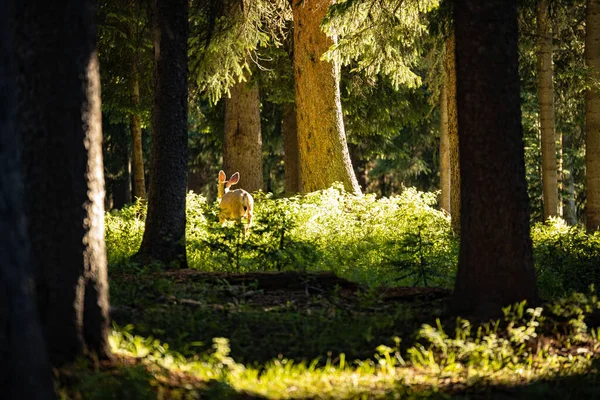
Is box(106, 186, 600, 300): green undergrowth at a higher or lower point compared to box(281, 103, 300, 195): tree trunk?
lower

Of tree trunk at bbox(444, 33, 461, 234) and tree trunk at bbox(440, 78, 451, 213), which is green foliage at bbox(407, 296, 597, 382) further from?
tree trunk at bbox(440, 78, 451, 213)

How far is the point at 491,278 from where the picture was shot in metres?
7.53

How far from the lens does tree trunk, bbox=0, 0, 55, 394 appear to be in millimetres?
4551

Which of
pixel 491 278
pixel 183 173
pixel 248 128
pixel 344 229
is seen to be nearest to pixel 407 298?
pixel 491 278

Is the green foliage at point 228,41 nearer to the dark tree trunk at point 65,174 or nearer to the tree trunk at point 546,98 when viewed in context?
the tree trunk at point 546,98

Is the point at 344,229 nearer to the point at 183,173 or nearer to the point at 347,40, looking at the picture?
the point at 347,40

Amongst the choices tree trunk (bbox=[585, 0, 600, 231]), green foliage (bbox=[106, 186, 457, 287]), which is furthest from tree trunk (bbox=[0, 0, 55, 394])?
tree trunk (bbox=[585, 0, 600, 231])

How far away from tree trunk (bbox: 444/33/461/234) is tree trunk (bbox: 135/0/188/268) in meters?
5.56

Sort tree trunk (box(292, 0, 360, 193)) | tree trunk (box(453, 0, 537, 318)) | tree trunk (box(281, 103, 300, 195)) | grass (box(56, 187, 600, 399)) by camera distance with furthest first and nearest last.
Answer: tree trunk (box(281, 103, 300, 195)) → tree trunk (box(292, 0, 360, 193)) → tree trunk (box(453, 0, 537, 318)) → grass (box(56, 187, 600, 399))

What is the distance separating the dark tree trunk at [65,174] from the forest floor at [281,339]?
0.37 meters

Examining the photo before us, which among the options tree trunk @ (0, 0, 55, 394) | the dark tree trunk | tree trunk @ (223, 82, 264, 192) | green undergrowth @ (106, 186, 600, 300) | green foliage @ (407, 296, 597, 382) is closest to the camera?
tree trunk @ (0, 0, 55, 394)

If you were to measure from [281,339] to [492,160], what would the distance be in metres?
2.50

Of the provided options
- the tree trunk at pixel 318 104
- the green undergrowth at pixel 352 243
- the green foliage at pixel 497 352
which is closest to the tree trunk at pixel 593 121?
the green undergrowth at pixel 352 243

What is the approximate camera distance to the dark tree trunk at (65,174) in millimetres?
6020
